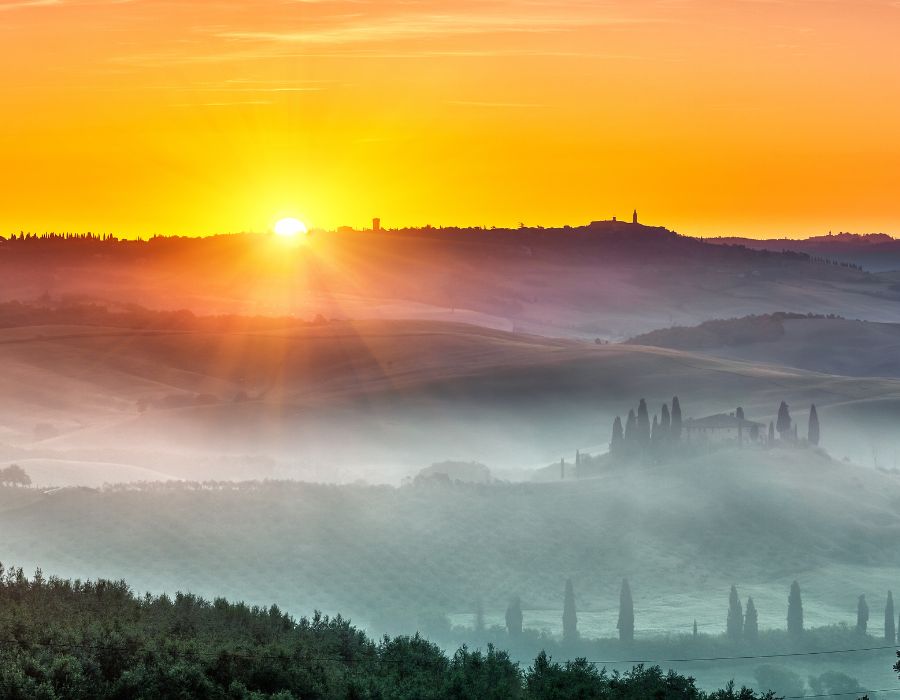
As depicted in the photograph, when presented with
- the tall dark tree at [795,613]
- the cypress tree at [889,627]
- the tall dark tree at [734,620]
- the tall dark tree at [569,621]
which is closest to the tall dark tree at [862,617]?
the cypress tree at [889,627]

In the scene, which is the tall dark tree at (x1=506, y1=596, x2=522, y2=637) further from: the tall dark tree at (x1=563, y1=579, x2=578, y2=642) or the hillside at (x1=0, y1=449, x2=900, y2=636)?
the hillside at (x1=0, y1=449, x2=900, y2=636)

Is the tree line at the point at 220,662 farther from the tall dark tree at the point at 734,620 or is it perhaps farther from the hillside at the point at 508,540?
the hillside at the point at 508,540

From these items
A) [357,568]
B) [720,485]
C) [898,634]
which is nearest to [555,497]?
[720,485]

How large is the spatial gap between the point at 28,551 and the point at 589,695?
117 meters

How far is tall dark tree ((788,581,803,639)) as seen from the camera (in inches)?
5374

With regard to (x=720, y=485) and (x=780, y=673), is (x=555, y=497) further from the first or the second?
(x=780, y=673)

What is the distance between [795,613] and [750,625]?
5.34m

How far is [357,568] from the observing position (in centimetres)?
16162

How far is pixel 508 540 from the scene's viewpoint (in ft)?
572

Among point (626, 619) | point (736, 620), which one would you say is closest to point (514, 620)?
point (626, 619)

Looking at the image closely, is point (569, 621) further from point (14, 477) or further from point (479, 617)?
point (14, 477)

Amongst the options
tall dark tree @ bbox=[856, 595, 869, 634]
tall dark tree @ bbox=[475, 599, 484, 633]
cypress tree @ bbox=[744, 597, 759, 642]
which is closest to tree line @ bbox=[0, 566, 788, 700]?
cypress tree @ bbox=[744, 597, 759, 642]

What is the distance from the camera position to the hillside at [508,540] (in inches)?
6058

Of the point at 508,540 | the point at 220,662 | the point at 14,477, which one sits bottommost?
the point at 220,662
